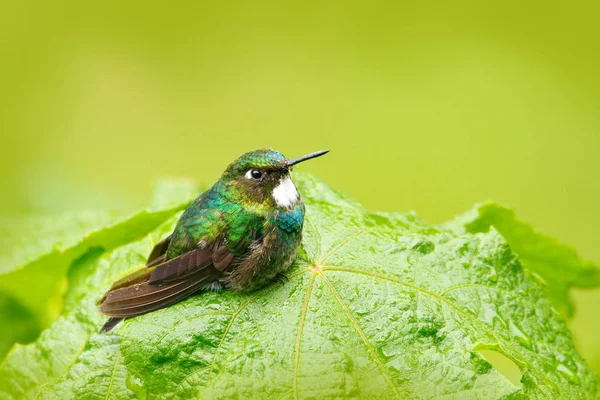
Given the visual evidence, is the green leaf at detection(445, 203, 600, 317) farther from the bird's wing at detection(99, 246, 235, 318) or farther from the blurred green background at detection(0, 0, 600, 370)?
the blurred green background at detection(0, 0, 600, 370)

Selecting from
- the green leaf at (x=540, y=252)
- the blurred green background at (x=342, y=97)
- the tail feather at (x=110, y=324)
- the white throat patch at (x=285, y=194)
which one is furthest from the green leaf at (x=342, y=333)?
the blurred green background at (x=342, y=97)

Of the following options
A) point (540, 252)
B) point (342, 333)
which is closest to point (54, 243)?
point (342, 333)

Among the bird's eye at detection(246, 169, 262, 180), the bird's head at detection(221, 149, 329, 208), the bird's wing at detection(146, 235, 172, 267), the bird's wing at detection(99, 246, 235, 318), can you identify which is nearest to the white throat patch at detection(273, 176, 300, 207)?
the bird's head at detection(221, 149, 329, 208)

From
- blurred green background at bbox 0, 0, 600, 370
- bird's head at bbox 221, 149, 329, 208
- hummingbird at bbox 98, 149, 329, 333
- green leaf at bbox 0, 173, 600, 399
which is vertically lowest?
green leaf at bbox 0, 173, 600, 399

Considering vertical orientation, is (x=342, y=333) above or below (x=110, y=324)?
below

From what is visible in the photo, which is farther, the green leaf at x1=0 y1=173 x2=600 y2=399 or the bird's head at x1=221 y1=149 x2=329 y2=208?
the bird's head at x1=221 y1=149 x2=329 y2=208

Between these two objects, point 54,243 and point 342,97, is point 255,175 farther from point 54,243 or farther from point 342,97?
point 342,97
